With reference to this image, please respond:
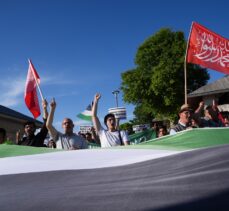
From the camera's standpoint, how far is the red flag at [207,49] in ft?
35.5

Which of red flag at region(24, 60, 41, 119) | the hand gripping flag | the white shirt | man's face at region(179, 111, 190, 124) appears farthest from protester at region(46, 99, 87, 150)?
the hand gripping flag

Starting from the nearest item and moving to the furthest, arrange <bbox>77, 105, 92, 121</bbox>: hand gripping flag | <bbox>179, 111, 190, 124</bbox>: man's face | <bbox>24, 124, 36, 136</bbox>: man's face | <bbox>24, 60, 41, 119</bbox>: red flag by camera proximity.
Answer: <bbox>179, 111, 190, 124</bbox>: man's face
<bbox>24, 124, 36, 136</bbox>: man's face
<bbox>24, 60, 41, 119</bbox>: red flag
<bbox>77, 105, 92, 121</bbox>: hand gripping flag

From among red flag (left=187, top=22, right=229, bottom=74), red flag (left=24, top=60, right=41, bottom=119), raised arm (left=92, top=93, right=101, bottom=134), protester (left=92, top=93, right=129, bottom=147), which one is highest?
red flag (left=187, top=22, right=229, bottom=74)

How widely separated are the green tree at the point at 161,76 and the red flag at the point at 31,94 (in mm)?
27432

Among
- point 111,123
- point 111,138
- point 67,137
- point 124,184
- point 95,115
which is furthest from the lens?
point 95,115

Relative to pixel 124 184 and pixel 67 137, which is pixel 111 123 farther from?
pixel 124 184

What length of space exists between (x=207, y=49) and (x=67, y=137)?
6.31m

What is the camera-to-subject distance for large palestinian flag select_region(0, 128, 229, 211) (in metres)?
1.81

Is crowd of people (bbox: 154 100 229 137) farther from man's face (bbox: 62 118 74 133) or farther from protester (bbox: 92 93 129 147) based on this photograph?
man's face (bbox: 62 118 74 133)

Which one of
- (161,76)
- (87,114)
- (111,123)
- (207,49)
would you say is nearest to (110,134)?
(111,123)

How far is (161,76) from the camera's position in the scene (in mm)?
37375

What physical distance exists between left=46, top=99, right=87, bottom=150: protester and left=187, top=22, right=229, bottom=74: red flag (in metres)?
5.70

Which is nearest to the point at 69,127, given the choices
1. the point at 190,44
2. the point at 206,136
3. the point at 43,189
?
the point at 206,136

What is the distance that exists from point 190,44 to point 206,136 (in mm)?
6132
